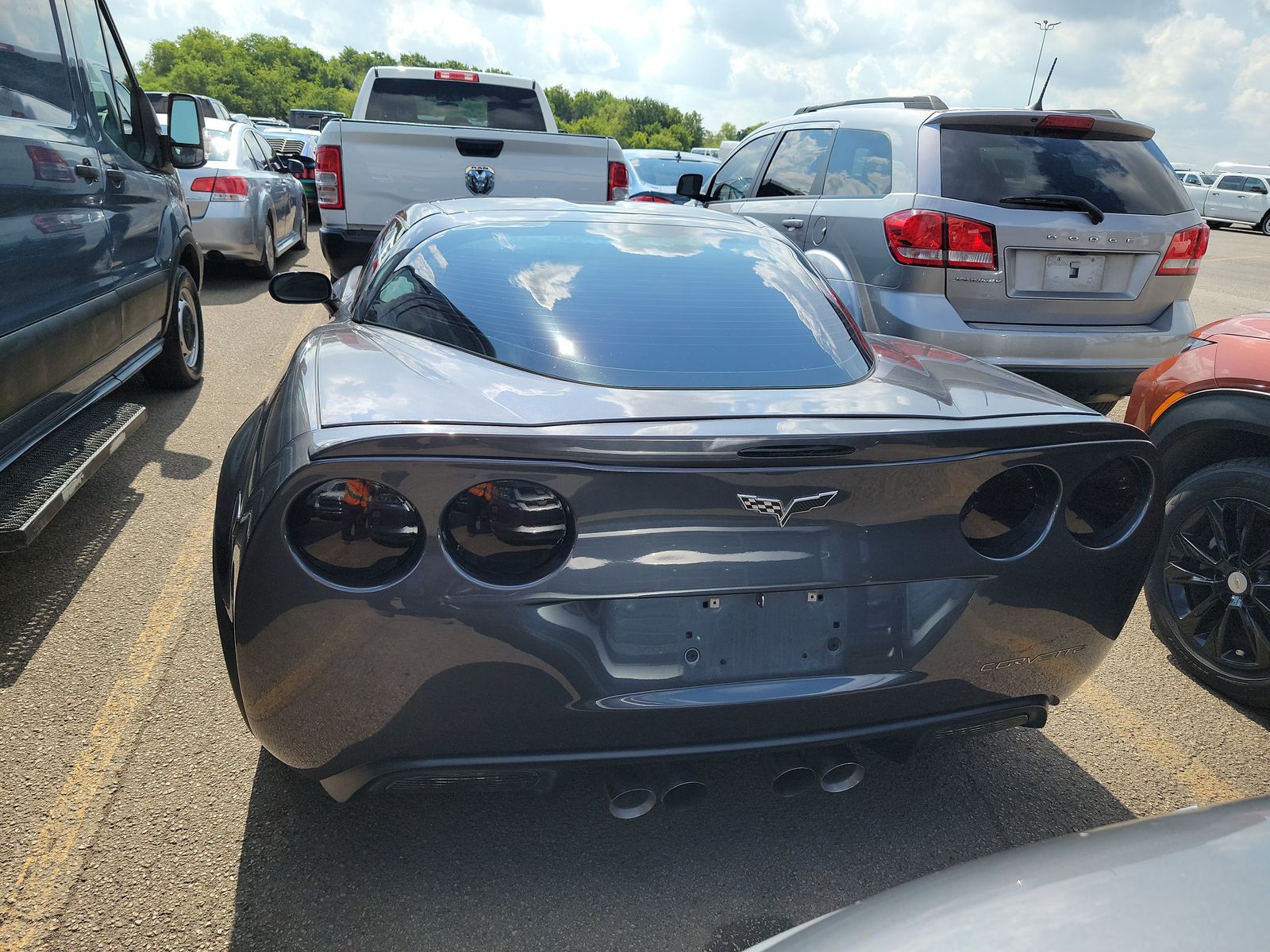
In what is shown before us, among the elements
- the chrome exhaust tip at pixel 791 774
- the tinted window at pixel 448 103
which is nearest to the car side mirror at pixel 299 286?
the chrome exhaust tip at pixel 791 774

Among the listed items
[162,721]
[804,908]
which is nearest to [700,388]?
[804,908]

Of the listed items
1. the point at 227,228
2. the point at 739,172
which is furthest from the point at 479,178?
the point at 227,228

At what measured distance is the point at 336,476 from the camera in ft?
6.23

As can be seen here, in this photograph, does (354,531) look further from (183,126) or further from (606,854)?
(183,126)

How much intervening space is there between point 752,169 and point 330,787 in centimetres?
614

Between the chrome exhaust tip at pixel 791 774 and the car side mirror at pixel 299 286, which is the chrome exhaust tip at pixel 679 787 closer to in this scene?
the chrome exhaust tip at pixel 791 774

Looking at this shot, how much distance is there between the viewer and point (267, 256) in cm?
1095

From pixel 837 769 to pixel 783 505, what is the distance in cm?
72

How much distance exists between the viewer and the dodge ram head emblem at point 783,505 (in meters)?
2.03

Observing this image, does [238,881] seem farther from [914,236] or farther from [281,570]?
[914,236]

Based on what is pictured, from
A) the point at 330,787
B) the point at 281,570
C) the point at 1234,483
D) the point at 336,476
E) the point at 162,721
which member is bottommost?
the point at 162,721

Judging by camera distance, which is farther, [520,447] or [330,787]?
[330,787]

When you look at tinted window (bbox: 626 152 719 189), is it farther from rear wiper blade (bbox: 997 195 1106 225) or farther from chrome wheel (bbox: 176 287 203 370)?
rear wiper blade (bbox: 997 195 1106 225)

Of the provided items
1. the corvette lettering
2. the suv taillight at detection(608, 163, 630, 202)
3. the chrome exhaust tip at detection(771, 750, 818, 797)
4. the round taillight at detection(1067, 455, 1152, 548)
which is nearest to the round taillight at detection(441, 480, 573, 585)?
the chrome exhaust tip at detection(771, 750, 818, 797)
